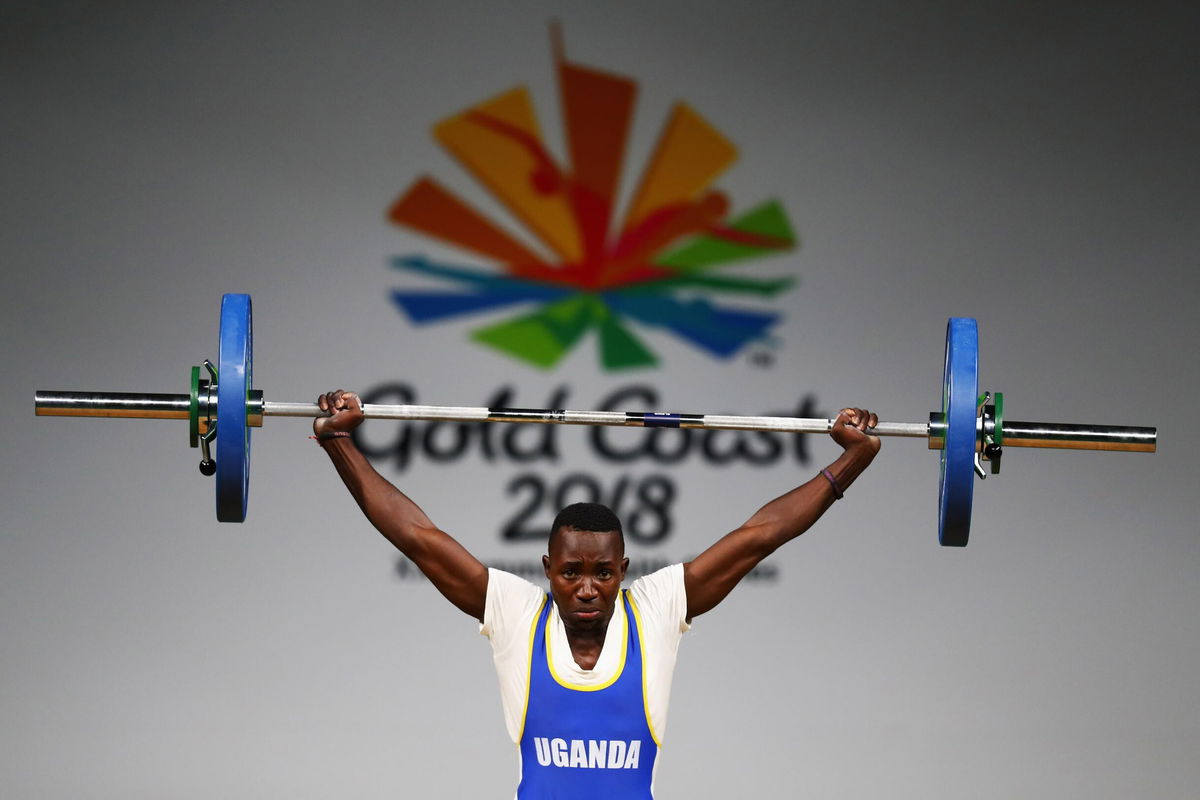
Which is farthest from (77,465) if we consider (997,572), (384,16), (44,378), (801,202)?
(997,572)

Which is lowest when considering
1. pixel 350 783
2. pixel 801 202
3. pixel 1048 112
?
pixel 350 783

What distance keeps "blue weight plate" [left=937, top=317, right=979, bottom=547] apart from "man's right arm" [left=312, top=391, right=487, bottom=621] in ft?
2.84

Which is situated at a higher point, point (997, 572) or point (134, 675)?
A: point (997, 572)

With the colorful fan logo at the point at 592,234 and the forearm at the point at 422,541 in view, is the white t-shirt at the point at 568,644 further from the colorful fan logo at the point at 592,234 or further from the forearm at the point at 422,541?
the colorful fan logo at the point at 592,234

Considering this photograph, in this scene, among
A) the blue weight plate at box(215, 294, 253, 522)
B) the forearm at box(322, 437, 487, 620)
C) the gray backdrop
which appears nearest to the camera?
the forearm at box(322, 437, 487, 620)

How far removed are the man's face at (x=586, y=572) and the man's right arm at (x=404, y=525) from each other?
0.58 ft

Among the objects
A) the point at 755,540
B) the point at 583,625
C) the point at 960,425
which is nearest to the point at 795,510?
the point at 755,540

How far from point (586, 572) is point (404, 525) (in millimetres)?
350

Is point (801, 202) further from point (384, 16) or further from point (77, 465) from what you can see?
point (77, 465)

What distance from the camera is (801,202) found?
427 centimetres

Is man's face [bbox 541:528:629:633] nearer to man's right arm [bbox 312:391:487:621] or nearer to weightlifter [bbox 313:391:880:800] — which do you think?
weightlifter [bbox 313:391:880:800]

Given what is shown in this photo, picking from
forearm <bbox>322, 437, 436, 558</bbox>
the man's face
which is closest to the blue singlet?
the man's face

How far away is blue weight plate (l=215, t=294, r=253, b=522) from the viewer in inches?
100

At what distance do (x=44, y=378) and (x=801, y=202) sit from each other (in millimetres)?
2293
